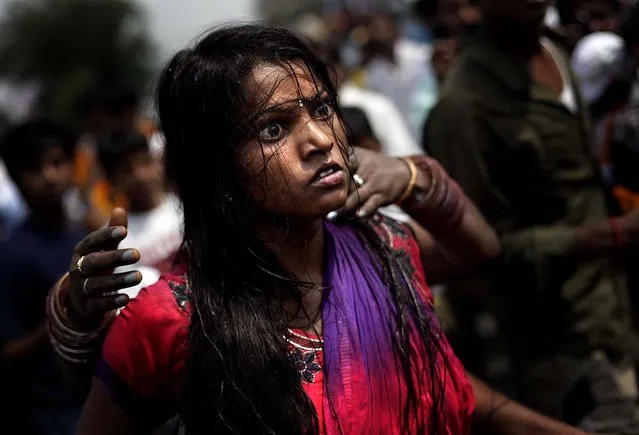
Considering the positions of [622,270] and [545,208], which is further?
[622,270]

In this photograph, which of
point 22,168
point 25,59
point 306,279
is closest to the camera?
point 306,279

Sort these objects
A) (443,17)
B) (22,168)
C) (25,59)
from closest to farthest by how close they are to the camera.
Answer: (22,168) → (443,17) → (25,59)

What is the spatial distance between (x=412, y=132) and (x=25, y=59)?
4275 cm

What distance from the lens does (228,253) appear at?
7.29ft

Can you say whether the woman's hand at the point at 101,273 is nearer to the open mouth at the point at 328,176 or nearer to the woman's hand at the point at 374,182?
the open mouth at the point at 328,176

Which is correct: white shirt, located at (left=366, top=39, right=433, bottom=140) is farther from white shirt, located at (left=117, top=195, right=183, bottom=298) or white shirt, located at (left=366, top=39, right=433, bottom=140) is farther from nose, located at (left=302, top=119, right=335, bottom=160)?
nose, located at (left=302, top=119, right=335, bottom=160)

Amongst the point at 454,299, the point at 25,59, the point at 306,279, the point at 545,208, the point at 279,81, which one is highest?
the point at 279,81

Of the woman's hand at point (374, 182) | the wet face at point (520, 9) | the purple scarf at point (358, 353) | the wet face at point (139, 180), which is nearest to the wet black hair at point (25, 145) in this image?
the wet face at point (139, 180)

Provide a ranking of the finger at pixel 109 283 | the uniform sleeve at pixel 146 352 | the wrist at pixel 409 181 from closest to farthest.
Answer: the finger at pixel 109 283, the uniform sleeve at pixel 146 352, the wrist at pixel 409 181

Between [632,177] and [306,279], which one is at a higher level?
[306,279]

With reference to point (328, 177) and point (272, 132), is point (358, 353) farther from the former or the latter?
point (272, 132)

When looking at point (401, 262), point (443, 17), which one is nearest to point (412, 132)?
point (443, 17)

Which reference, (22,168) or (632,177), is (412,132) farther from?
(632,177)

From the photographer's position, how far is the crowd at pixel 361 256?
2.10 meters
